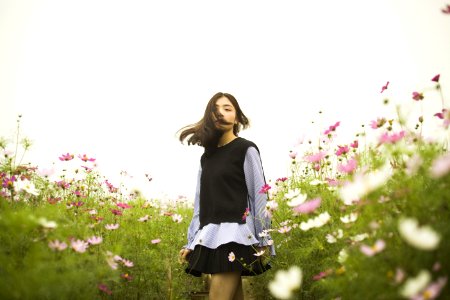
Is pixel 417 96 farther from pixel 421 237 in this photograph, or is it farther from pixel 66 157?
pixel 66 157

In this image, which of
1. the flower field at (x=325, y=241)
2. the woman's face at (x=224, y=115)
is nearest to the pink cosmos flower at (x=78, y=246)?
the flower field at (x=325, y=241)

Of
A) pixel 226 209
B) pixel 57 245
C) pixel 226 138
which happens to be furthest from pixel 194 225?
pixel 57 245

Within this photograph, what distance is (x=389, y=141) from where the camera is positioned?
1547mm

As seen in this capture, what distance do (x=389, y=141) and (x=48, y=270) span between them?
149cm

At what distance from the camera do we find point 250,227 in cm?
245

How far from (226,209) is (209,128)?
63cm

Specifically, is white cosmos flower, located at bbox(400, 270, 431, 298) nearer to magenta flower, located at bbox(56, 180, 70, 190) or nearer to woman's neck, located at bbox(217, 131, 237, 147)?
woman's neck, located at bbox(217, 131, 237, 147)

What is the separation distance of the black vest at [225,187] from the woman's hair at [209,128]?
0.12m

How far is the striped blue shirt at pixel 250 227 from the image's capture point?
2.37 meters

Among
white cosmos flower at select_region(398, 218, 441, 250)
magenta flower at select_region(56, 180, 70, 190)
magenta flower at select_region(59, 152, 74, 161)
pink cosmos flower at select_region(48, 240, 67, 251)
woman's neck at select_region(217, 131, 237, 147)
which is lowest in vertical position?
white cosmos flower at select_region(398, 218, 441, 250)

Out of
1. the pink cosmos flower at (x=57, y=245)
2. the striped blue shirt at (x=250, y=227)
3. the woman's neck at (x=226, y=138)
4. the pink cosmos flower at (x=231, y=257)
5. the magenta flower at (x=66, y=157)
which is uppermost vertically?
the magenta flower at (x=66, y=157)

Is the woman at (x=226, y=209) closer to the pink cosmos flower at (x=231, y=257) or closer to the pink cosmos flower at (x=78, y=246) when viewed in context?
the pink cosmos flower at (x=231, y=257)

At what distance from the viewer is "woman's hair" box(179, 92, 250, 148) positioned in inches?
108

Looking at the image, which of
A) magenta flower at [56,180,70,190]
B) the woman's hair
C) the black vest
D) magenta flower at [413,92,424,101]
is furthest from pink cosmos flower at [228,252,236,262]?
magenta flower at [56,180,70,190]
